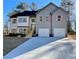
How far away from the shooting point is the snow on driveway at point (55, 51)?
2.05 metres

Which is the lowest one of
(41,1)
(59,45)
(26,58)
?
(26,58)

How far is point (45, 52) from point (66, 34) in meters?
0.31

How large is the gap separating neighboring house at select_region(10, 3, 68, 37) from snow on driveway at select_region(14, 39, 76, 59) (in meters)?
0.11

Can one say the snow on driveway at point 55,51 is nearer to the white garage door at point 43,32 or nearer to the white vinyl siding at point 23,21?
the white garage door at point 43,32

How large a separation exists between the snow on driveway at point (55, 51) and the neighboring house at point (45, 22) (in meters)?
→ 0.11

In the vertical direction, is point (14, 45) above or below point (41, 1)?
below

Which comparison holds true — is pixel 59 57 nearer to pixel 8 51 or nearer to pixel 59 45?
pixel 59 45

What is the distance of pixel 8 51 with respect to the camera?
2117 mm

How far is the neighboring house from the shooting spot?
213 centimetres

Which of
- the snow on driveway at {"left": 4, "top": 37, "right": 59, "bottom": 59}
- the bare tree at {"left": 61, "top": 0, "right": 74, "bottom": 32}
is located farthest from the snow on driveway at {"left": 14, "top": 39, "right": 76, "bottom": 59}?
the bare tree at {"left": 61, "top": 0, "right": 74, "bottom": 32}

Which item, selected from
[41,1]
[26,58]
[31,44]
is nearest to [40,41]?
[31,44]

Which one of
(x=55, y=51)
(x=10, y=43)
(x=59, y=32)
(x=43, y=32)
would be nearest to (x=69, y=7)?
(x=59, y=32)

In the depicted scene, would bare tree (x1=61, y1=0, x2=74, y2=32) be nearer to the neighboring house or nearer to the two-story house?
the neighboring house

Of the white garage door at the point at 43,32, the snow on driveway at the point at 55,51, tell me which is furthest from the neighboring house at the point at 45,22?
the snow on driveway at the point at 55,51
